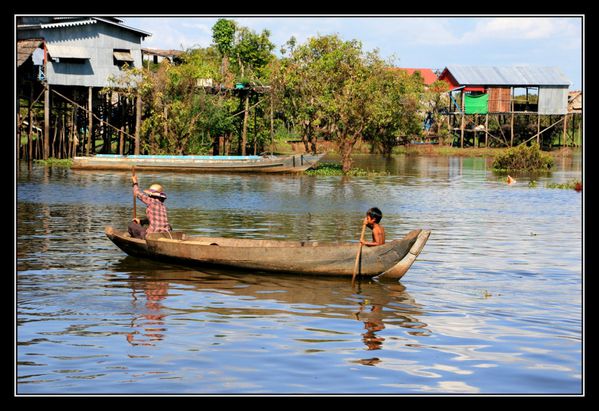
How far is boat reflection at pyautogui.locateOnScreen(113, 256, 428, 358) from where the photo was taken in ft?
35.0

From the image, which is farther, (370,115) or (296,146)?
(296,146)

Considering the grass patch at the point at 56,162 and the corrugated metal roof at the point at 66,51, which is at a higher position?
the corrugated metal roof at the point at 66,51

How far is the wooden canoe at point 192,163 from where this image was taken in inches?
1490

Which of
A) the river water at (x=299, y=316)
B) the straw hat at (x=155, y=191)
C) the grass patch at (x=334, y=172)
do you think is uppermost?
the grass patch at (x=334, y=172)

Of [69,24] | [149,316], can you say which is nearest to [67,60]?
[69,24]

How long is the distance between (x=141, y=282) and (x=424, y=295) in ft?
14.4

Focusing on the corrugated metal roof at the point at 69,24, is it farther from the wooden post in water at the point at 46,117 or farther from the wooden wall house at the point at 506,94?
the wooden wall house at the point at 506,94

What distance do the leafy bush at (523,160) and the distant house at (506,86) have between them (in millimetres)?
13498

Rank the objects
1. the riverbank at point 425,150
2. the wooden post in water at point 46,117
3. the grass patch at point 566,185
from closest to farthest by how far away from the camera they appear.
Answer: the grass patch at point 566,185
the wooden post in water at point 46,117
the riverbank at point 425,150

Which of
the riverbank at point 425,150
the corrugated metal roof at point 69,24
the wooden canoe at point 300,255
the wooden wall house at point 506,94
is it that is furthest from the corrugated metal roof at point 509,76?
the wooden canoe at point 300,255

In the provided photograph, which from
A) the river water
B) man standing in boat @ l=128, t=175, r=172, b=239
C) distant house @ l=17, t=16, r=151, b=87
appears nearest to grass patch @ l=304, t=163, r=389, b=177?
distant house @ l=17, t=16, r=151, b=87

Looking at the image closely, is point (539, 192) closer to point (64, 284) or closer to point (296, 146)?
point (64, 284)
